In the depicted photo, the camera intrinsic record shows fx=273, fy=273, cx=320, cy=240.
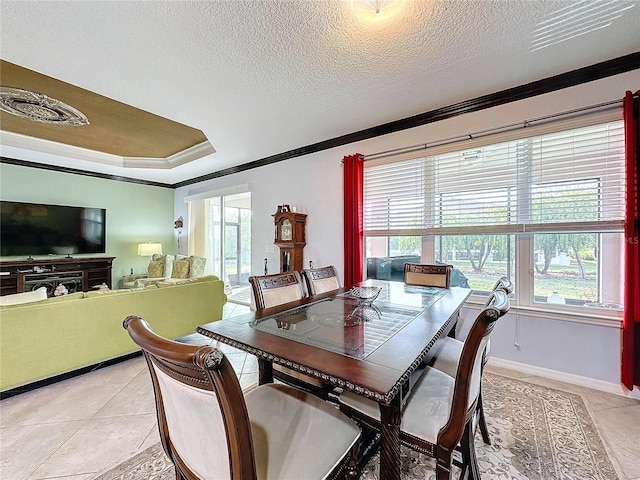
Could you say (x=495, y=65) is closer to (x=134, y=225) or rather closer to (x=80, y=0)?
(x=80, y=0)

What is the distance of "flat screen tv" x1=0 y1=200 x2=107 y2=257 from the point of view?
4395mm

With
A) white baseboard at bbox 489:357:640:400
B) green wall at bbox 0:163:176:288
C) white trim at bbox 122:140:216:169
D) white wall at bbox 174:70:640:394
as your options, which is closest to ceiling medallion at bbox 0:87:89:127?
white trim at bbox 122:140:216:169

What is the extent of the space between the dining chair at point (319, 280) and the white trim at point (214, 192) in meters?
2.91

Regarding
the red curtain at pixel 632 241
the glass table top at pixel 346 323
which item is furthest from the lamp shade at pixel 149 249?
the red curtain at pixel 632 241

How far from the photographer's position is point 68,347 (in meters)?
2.25

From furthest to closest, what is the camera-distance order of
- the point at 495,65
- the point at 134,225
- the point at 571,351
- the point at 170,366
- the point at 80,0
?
the point at 134,225 → the point at 571,351 → the point at 495,65 → the point at 80,0 → the point at 170,366

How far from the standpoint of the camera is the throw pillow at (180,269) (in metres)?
5.27

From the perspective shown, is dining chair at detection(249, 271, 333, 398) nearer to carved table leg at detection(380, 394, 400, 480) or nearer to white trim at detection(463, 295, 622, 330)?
carved table leg at detection(380, 394, 400, 480)

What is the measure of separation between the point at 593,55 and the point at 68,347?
4715 millimetres

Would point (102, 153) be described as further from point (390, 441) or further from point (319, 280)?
point (390, 441)

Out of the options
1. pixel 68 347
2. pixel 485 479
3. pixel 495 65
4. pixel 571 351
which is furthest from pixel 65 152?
pixel 571 351

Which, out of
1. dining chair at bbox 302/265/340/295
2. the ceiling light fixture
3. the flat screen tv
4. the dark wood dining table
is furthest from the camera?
the flat screen tv

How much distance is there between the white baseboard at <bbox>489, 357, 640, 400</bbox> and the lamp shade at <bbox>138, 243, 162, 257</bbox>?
19.9 ft

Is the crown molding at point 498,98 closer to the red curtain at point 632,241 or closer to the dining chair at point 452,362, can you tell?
the red curtain at point 632,241
